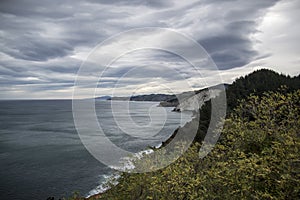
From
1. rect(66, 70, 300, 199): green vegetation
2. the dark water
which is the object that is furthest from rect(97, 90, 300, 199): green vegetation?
the dark water

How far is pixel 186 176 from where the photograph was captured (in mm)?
11062

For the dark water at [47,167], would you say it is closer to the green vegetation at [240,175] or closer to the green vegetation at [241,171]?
the green vegetation at [240,175]

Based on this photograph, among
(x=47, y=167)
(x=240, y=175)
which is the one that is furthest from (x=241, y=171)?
(x=47, y=167)

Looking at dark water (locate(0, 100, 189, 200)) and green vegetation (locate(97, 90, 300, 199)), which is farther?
dark water (locate(0, 100, 189, 200))

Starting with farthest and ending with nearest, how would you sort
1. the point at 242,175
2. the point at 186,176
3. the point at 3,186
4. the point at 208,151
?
the point at 3,186 < the point at 208,151 < the point at 186,176 < the point at 242,175

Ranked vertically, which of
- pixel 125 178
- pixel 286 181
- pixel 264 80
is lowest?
pixel 125 178

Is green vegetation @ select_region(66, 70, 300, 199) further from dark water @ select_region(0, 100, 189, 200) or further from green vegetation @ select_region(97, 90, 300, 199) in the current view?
dark water @ select_region(0, 100, 189, 200)

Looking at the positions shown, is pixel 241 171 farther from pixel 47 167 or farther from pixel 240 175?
pixel 47 167

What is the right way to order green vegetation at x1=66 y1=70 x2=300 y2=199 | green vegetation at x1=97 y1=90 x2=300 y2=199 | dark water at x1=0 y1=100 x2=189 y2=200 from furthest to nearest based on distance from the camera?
dark water at x1=0 y1=100 x2=189 y2=200
green vegetation at x1=66 y1=70 x2=300 y2=199
green vegetation at x1=97 y1=90 x2=300 y2=199

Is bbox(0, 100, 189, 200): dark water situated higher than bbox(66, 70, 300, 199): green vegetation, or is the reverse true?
bbox(66, 70, 300, 199): green vegetation

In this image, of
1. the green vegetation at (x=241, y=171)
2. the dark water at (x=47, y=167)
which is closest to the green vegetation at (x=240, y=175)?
the green vegetation at (x=241, y=171)

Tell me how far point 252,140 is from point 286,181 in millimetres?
6126

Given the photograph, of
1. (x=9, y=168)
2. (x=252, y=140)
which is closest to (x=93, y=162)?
(x=9, y=168)

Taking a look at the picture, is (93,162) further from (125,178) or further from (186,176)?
(186,176)
